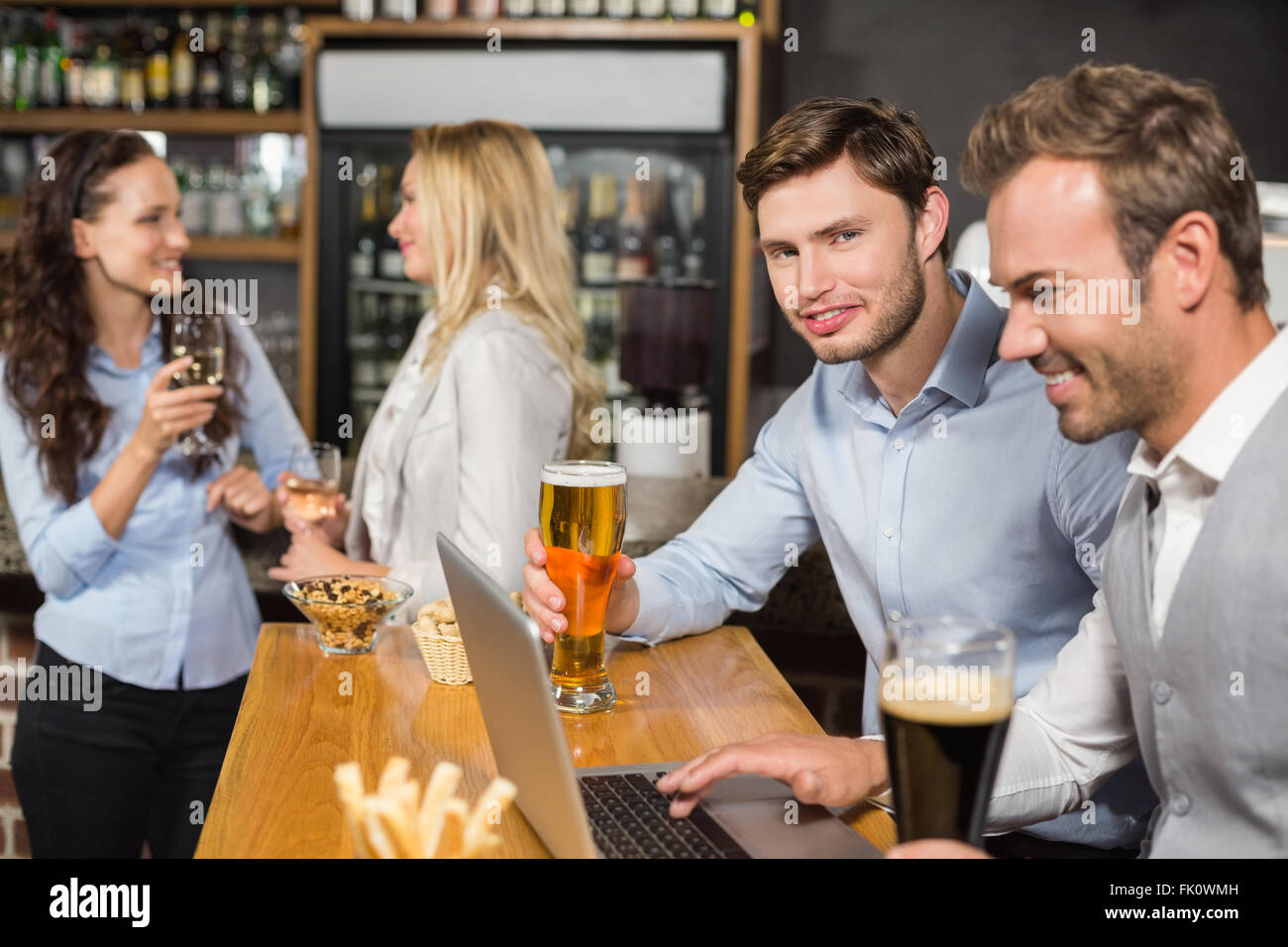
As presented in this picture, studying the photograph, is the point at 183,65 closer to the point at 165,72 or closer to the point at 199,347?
the point at 165,72

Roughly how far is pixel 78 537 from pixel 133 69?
309 centimetres

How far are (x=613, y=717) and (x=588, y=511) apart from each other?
0.23 m

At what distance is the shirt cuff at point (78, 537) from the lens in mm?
2021

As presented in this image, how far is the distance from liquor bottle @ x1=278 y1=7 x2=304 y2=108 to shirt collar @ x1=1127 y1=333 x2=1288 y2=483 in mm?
3958

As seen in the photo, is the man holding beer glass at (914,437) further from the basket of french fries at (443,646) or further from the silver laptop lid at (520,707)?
the silver laptop lid at (520,707)

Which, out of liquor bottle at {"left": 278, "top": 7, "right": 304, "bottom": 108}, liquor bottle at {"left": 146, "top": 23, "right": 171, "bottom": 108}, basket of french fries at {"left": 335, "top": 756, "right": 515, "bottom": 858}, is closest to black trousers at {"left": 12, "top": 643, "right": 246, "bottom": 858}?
basket of french fries at {"left": 335, "top": 756, "right": 515, "bottom": 858}

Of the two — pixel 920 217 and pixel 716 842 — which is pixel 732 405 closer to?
pixel 920 217

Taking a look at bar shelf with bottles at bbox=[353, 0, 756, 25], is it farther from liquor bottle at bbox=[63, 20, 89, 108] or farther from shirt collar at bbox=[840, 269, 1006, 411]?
shirt collar at bbox=[840, 269, 1006, 411]

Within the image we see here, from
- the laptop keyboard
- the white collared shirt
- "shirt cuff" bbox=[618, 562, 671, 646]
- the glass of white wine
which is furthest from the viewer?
the glass of white wine

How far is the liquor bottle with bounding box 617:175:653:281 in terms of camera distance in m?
4.39

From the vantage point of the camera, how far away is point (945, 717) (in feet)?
2.78

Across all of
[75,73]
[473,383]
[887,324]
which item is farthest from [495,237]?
[75,73]

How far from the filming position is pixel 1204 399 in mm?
1119
